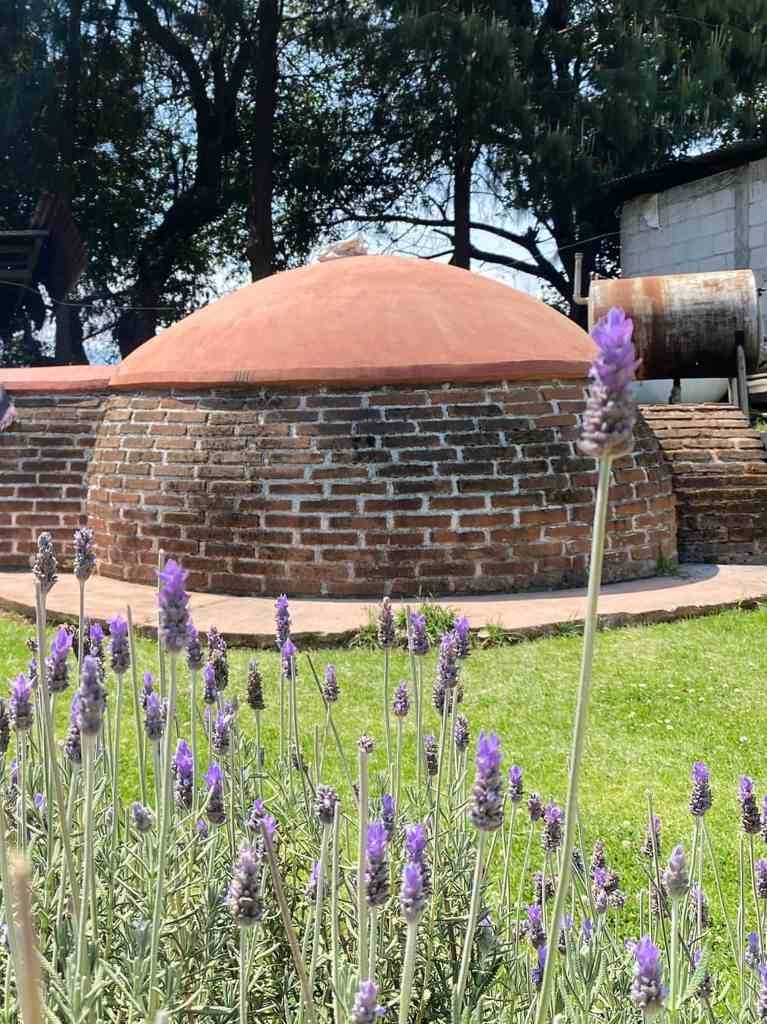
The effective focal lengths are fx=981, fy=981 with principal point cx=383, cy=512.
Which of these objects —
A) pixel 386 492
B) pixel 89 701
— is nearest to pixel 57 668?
pixel 89 701

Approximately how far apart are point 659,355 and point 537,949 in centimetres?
818

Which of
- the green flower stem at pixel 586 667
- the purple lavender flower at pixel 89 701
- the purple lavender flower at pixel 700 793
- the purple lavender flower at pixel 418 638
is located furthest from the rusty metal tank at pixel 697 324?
the green flower stem at pixel 586 667

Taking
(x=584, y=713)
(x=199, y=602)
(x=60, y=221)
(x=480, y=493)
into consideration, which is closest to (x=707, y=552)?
(x=480, y=493)

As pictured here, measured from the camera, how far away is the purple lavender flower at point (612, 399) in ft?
2.62

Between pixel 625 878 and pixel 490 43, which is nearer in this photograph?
pixel 625 878

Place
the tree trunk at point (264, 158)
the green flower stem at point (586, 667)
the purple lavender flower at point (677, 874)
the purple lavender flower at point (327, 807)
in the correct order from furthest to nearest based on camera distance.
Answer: the tree trunk at point (264, 158)
the purple lavender flower at point (327, 807)
the purple lavender flower at point (677, 874)
the green flower stem at point (586, 667)

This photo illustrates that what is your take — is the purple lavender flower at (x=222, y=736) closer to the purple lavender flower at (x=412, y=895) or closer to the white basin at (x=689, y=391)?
the purple lavender flower at (x=412, y=895)

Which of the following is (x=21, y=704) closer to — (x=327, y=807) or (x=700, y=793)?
(x=327, y=807)

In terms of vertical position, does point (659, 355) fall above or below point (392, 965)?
above

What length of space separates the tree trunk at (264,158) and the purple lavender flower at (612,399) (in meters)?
15.5

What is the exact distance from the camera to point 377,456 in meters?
5.89

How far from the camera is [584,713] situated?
2.79ft

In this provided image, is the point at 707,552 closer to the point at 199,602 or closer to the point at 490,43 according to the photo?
the point at 199,602

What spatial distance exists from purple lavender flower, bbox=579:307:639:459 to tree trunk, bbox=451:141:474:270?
16269mm
